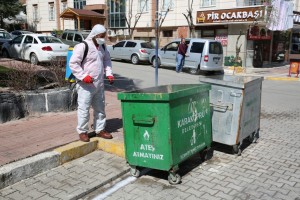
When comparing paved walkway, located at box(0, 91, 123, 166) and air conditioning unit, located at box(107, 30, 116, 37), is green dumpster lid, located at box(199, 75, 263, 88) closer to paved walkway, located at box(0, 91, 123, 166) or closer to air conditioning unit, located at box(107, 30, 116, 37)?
paved walkway, located at box(0, 91, 123, 166)

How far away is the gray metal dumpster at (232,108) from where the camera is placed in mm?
5383

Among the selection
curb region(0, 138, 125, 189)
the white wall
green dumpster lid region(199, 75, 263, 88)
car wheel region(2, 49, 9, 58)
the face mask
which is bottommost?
curb region(0, 138, 125, 189)

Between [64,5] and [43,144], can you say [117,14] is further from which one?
[43,144]

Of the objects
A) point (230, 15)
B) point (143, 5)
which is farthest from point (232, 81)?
point (143, 5)

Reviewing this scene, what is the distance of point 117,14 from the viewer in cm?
3078

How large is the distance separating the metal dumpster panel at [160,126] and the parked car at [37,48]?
10752 millimetres

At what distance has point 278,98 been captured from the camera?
11023 millimetres

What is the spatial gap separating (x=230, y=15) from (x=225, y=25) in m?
1.23

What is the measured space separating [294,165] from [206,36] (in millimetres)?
18986

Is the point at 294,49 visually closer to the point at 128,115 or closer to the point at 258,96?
the point at 258,96

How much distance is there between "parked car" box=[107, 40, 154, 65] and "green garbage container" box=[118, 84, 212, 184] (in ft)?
49.1

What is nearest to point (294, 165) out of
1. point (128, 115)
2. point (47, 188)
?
point (128, 115)

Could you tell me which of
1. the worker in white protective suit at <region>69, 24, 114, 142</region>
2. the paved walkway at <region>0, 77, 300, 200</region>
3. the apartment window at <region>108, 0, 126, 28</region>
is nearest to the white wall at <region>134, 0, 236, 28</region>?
the apartment window at <region>108, 0, 126, 28</region>

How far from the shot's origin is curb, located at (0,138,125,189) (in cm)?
427
